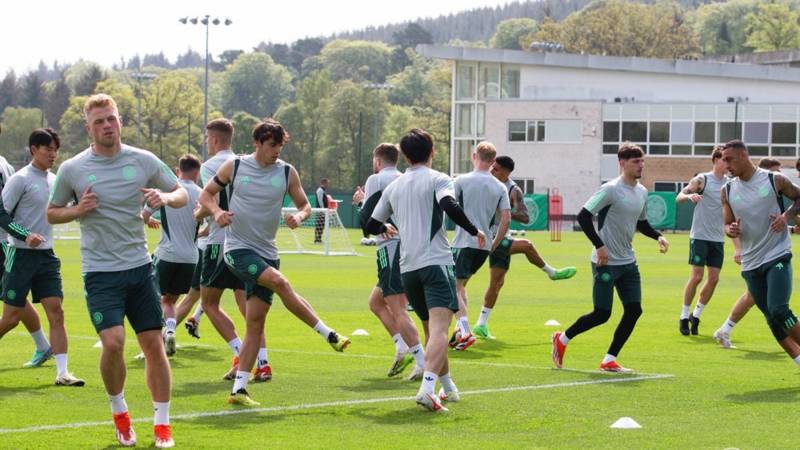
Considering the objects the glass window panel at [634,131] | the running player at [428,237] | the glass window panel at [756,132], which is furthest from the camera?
the glass window panel at [634,131]

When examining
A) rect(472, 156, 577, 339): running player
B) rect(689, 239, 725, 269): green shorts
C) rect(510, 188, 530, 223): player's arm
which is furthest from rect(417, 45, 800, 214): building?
rect(510, 188, 530, 223): player's arm

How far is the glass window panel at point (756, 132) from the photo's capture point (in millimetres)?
84625

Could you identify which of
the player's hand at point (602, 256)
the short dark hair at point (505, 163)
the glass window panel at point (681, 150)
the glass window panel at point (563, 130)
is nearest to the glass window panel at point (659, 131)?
the glass window panel at point (681, 150)

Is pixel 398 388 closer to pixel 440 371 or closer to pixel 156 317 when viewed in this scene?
pixel 440 371

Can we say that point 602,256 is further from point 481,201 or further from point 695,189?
point 695,189

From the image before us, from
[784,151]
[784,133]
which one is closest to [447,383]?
[784,133]

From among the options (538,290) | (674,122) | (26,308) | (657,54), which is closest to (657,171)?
(674,122)

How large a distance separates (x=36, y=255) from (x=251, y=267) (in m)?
2.72

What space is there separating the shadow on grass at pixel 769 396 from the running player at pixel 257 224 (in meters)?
3.39

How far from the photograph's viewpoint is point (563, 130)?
89875 mm

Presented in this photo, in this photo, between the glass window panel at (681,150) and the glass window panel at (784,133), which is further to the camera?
the glass window panel at (681,150)

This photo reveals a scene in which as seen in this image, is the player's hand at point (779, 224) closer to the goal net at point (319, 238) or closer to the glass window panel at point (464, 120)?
the goal net at point (319, 238)

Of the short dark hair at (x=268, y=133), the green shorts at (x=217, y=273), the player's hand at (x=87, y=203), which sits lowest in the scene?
the green shorts at (x=217, y=273)

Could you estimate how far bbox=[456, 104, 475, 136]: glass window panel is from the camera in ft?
321
